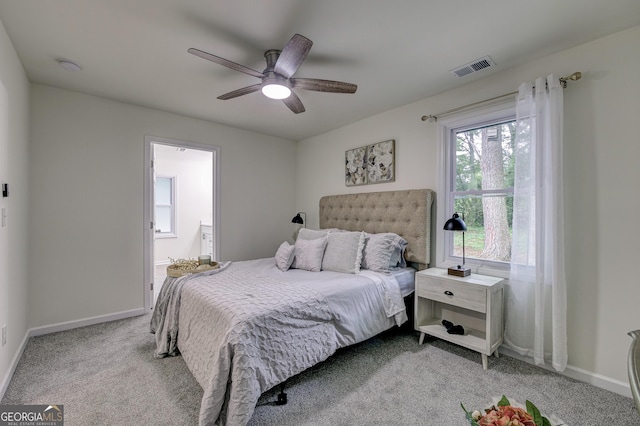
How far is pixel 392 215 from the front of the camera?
3.18m

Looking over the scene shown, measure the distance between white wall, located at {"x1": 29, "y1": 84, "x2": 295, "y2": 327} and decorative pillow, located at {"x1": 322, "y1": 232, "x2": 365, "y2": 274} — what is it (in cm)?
226

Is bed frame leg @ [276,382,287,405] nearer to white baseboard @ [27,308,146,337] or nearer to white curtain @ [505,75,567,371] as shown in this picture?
white curtain @ [505,75,567,371]

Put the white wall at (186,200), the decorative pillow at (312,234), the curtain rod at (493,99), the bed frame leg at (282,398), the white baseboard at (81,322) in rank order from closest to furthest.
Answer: the bed frame leg at (282,398) → the curtain rod at (493,99) → the white baseboard at (81,322) → the decorative pillow at (312,234) → the white wall at (186,200)

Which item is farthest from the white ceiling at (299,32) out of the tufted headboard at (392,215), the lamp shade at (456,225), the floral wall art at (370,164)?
the lamp shade at (456,225)

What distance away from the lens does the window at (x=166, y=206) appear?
6293 millimetres

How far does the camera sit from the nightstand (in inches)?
87.1

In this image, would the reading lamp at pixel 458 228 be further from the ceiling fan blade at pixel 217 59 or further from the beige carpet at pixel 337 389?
the ceiling fan blade at pixel 217 59

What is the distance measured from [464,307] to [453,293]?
0.13 meters

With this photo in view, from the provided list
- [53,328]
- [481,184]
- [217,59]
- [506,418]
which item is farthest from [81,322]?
[481,184]

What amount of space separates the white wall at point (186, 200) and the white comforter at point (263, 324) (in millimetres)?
4383

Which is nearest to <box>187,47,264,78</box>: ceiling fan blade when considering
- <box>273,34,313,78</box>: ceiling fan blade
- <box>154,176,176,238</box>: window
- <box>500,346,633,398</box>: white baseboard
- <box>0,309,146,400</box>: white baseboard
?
<box>273,34,313,78</box>: ceiling fan blade

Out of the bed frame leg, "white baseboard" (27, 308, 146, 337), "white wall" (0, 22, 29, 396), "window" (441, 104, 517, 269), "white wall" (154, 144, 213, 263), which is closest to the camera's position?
→ the bed frame leg

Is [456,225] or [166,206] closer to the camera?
[456,225]

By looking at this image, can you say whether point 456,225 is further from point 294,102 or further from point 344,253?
point 294,102
